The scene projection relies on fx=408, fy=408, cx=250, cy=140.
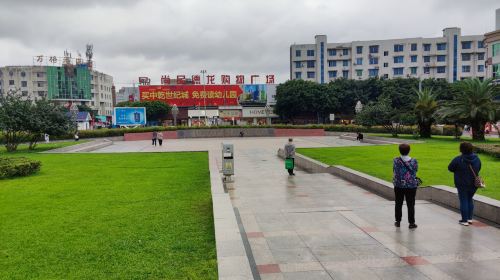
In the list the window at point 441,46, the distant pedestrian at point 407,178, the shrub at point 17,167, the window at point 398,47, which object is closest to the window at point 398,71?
the window at point 398,47

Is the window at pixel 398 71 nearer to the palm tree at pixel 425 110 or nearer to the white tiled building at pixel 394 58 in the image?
the white tiled building at pixel 394 58

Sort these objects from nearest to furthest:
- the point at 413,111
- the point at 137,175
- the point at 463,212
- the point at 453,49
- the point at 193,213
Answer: the point at 463,212 → the point at 193,213 → the point at 137,175 → the point at 413,111 → the point at 453,49

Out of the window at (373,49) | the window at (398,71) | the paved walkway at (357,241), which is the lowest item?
the paved walkway at (357,241)

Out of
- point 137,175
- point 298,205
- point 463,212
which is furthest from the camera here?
point 137,175

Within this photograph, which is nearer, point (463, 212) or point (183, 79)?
point (463, 212)

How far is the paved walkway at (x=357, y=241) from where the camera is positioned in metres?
5.08

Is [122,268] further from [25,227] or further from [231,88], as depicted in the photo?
[231,88]

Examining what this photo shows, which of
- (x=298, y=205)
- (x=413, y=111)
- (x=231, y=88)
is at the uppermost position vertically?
(x=231, y=88)

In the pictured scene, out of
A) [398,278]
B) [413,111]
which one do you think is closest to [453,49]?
[413,111]

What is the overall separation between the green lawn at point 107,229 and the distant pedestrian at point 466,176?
432 cm

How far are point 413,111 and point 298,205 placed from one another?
27175 millimetres

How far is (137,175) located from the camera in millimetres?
14023

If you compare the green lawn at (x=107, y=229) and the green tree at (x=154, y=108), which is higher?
the green tree at (x=154, y=108)

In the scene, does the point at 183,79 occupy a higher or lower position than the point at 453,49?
lower
